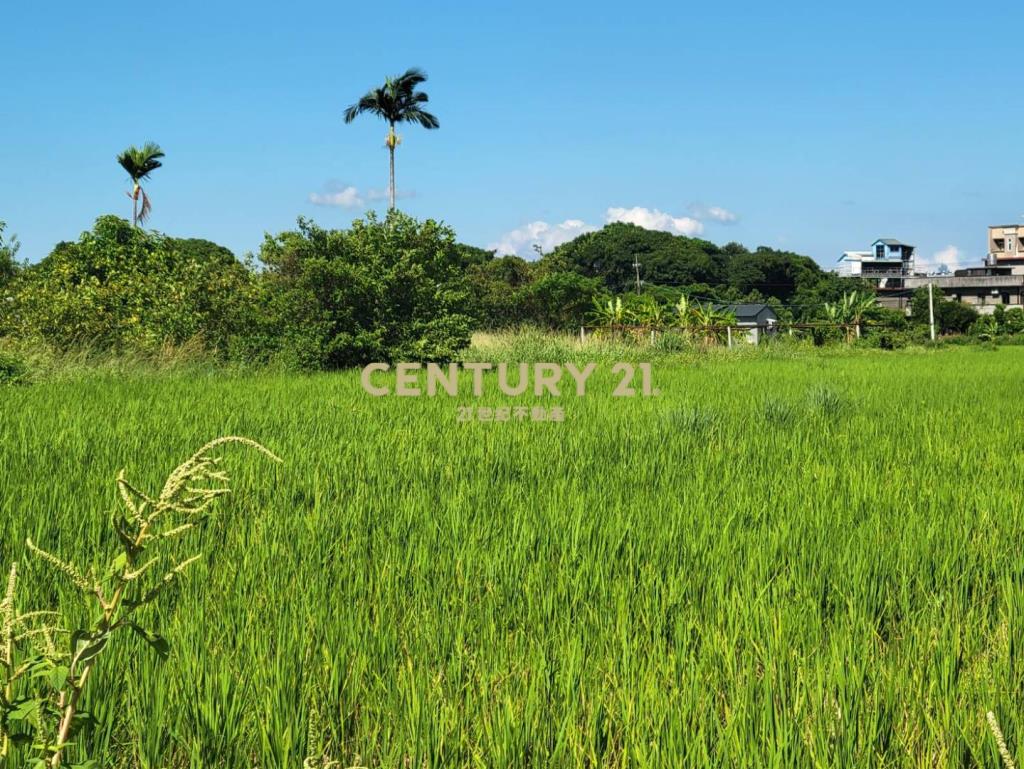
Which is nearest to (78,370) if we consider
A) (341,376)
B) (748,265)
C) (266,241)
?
(341,376)

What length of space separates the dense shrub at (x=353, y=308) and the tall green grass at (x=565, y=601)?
799 centimetres

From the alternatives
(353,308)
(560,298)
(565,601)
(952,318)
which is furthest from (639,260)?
(565,601)

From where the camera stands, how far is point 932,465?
449 centimetres

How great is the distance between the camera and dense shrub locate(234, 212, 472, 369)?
42.9 feet

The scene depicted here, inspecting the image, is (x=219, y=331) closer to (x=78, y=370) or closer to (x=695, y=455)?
(x=78, y=370)

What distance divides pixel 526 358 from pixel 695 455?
32.9 feet

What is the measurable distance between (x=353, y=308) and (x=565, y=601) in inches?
460

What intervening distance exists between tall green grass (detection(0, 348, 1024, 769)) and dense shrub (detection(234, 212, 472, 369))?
7.99 m

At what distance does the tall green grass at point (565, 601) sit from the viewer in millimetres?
1589

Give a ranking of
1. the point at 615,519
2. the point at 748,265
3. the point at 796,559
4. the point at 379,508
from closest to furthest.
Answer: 1. the point at 796,559
2. the point at 615,519
3. the point at 379,508
4. the point at 748,265

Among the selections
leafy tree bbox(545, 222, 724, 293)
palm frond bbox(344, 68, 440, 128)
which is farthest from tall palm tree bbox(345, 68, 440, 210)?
leafy tree bbox(545, 222, 724, 293)

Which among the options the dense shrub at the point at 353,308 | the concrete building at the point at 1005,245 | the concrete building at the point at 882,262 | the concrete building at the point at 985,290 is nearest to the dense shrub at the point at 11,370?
the dense shrub at the point at 353,308

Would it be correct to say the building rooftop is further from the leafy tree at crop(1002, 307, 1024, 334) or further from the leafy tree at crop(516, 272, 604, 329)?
the leafy tree at crop(516, 272, 604, 329)

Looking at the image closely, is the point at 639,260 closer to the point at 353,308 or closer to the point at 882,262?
the point at 882,262
